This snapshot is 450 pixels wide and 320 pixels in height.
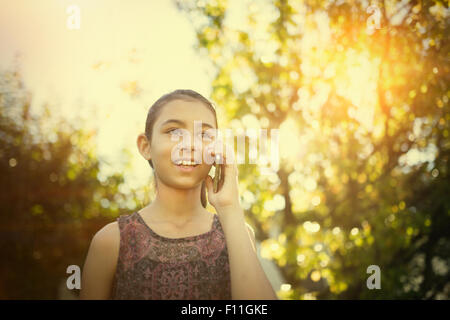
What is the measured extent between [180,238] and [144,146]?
1.93 feet

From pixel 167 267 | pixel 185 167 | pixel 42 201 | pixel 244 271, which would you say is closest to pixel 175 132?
pixel 185 167

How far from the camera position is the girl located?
1905mm

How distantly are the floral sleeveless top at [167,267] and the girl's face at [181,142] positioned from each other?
0.30 m

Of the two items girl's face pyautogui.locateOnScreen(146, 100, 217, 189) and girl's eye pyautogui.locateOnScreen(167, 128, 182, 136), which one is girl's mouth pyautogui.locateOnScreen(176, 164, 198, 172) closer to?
girl's face pyautogui.locateOnScreen(146, 100, 217, 189)

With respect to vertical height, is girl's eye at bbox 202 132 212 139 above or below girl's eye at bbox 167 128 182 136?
below

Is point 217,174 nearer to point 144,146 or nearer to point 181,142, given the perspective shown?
point 181,142

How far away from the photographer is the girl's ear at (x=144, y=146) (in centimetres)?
226

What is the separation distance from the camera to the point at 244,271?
71.3 inches

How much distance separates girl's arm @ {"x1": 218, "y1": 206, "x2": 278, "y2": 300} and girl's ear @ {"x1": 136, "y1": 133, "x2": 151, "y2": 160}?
0.70 m

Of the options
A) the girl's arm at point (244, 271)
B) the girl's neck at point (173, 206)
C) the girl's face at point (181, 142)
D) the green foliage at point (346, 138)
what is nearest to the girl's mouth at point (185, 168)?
the girl's face at point (181, 142)

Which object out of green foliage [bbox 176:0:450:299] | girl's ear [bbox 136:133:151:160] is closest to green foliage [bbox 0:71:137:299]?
green foliage [bbox 176:0:450:299]

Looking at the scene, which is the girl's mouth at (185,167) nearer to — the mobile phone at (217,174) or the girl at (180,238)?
the girl at (180,238)
